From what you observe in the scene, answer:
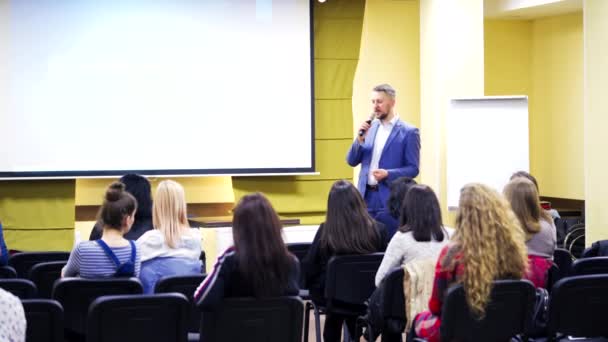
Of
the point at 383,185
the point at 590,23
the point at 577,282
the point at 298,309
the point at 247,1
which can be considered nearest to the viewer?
the point at 298,309

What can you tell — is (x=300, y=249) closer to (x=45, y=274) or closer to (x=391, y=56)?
(x=45, y=274)

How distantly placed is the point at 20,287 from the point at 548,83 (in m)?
7.59

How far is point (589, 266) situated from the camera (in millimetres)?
4203

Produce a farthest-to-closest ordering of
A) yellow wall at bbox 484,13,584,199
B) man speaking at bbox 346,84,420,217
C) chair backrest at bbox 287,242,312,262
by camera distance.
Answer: yellow wall at bbox 484,13,584,199, man speaking at bbox 346,84,420,217, chair backrest at bbox 287,242,312,262

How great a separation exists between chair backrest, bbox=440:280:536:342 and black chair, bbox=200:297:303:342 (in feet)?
2.02

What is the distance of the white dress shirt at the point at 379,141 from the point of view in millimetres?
6359

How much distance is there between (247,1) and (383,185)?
101 inches

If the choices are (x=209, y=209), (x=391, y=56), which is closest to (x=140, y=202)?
(x=209, y=209)

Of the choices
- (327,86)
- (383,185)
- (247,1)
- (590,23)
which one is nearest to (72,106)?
(247,1)

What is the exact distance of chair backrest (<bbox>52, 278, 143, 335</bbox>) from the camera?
3.61 m

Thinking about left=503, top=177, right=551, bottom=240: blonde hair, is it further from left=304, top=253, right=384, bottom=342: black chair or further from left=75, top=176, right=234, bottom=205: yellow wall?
left=75, top=176, right=234, bottom=205: yellow wall

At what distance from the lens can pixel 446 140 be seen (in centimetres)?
796

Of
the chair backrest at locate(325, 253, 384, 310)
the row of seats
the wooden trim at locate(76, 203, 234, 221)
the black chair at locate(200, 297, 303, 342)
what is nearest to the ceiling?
the wooden trim at locate(76, 203, 234, 221)

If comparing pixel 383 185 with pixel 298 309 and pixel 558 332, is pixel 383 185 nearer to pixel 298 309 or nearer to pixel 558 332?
pixel 558 332
